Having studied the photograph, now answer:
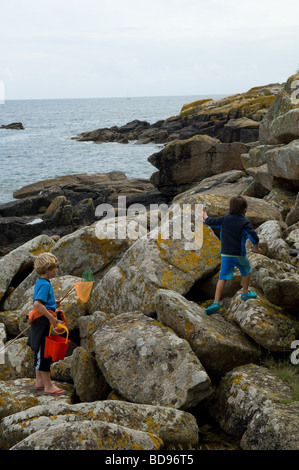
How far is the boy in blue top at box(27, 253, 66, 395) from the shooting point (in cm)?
616

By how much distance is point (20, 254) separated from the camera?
1173 cm

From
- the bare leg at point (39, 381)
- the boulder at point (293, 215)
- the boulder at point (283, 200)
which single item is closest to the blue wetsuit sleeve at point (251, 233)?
the bare leg at point (39, 381)

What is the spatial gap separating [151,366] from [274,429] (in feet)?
5.44

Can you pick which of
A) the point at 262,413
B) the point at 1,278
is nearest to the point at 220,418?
the point at 262,413

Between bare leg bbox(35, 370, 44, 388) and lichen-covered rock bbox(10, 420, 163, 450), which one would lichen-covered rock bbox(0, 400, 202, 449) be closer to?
lichen-covered rock bbox(10, 420, 163, 450)

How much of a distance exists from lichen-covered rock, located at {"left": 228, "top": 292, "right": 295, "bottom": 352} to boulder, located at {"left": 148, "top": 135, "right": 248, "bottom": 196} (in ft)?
49.6

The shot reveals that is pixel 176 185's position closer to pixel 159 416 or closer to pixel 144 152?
pixel 159 416

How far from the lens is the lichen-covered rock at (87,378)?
6090mm

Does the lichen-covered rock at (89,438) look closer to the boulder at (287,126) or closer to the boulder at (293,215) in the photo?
the boulder at (293,215)

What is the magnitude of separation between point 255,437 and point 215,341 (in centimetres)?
134

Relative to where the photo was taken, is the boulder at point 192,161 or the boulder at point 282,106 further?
the boulder at point 192,161

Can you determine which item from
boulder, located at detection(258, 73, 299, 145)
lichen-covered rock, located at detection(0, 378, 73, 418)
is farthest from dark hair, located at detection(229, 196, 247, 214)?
boulder, located at detection(258, 73, 299, 145)

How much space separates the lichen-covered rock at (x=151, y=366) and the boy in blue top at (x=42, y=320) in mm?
675

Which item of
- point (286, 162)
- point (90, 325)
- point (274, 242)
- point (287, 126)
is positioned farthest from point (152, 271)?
point (287, 126)
